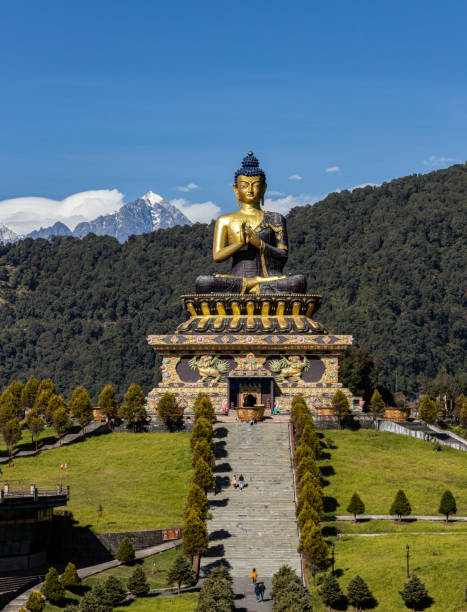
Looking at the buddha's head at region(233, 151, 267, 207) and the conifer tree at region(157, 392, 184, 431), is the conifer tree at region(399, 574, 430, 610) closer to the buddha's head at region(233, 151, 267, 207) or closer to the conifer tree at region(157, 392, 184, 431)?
the conifer tree at region(157, 392, 184, 431)

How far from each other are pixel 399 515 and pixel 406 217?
245 feet

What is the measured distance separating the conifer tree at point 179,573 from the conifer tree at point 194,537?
3.35ft

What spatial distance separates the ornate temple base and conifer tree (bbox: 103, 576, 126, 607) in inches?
623

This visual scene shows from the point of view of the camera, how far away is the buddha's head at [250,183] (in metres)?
44.2

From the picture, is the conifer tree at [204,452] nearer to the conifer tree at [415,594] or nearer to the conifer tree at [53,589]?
the conifer tree at [53,589]

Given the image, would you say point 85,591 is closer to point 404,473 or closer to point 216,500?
point 216,500

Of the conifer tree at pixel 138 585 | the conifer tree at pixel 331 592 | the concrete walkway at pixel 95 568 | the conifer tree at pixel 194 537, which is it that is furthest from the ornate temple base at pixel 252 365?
the conifer tree at pixel 331 592

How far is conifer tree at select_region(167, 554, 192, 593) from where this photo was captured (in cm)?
2325

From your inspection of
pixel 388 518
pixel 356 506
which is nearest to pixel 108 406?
pixel 356 506

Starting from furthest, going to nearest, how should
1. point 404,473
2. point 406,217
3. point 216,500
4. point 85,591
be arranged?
point 406,217
point 404,473
point 216,500
point 85,591

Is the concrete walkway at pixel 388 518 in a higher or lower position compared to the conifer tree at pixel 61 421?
lower

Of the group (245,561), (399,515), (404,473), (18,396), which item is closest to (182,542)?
(245,561)

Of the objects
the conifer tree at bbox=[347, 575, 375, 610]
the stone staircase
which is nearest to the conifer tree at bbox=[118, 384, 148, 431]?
the stone staircase

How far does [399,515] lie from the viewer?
27.0 m
